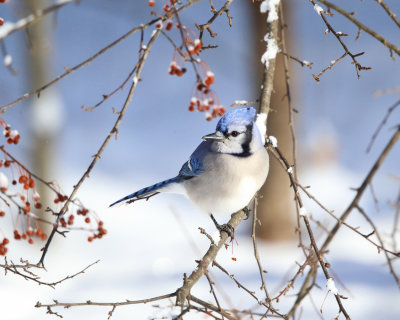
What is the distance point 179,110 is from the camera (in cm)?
1013

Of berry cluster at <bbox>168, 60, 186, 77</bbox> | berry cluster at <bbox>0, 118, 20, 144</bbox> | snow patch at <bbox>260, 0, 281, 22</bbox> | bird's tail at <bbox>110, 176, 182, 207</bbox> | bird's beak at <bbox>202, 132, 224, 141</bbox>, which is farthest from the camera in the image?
snow patch at <bbox>260, 0, 281, 22</bbox>

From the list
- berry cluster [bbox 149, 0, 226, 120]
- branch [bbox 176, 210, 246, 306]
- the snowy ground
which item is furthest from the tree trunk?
branch [bbox 176, 210, 246, 306]

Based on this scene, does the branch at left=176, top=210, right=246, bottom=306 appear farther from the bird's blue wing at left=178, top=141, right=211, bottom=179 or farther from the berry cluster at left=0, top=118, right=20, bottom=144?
the berry cluster at left=0, top=118, right=20, bottom=144

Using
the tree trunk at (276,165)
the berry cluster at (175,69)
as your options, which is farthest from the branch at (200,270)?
the tree trunk at (276,165)

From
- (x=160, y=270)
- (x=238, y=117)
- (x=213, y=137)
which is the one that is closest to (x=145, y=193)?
(x=213, y=137)

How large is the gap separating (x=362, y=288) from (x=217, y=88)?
6.32 meters

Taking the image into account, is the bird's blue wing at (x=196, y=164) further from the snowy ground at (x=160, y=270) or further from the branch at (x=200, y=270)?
the snowy ground at (x=160, y=270)

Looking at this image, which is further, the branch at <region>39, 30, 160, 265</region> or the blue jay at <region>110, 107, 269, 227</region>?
the blue jay at <region>110, 107, 269, 227</region>

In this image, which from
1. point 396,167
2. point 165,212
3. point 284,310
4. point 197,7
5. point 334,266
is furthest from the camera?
point 197,7

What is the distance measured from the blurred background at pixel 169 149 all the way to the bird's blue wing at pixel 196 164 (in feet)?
1.34

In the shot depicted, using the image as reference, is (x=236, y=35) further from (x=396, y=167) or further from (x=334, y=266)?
(x=334, y=266)

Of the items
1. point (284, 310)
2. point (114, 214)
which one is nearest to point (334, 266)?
point (284, 310)

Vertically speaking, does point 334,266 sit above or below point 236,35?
below

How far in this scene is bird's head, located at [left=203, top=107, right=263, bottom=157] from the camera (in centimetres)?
207
